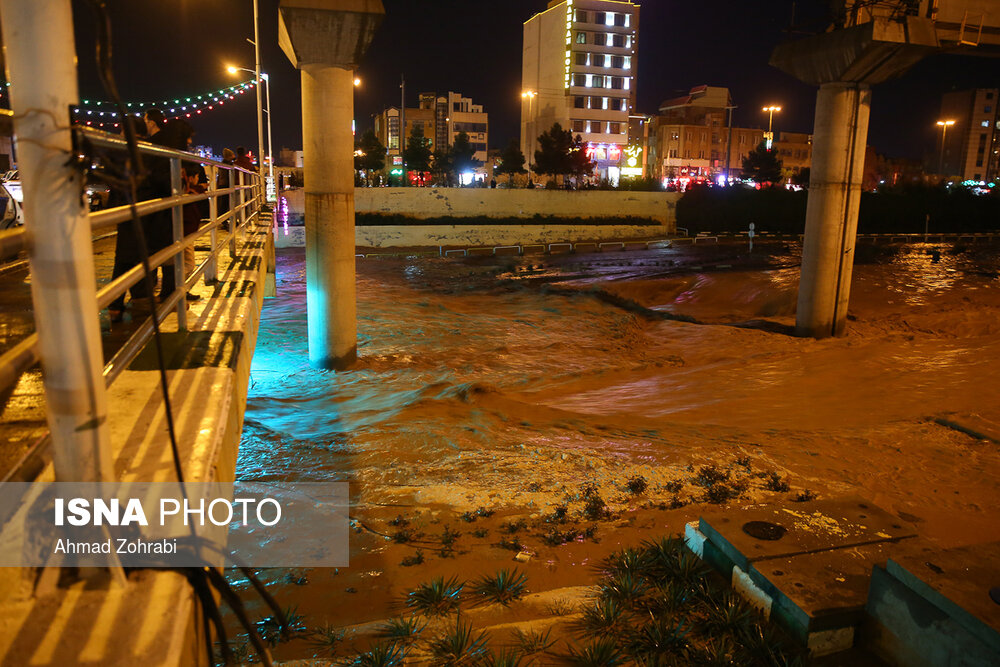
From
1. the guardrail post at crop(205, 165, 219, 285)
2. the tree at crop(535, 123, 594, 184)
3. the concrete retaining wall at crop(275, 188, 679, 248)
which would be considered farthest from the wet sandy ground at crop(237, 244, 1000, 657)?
the tree at crop(535, 123, 594, 184)

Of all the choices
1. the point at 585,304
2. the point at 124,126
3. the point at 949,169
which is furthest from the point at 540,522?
the point at 949,169

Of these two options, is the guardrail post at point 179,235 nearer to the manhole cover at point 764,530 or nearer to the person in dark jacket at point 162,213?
the person in dark jacket at point 162,213

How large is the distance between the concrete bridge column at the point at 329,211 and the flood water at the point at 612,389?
0.74m

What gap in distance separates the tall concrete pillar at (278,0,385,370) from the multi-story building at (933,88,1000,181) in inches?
4273

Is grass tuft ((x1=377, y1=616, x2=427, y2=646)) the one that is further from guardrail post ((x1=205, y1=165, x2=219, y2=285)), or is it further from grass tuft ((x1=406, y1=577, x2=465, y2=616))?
guardrail post ((x1=205, y1=165, x2=219, y2=285))

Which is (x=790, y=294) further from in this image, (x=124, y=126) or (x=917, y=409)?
(x=124, y=126)

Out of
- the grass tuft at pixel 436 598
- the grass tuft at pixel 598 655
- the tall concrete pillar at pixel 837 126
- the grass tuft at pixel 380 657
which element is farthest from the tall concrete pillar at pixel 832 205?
the grass tuft at pixel 380 657

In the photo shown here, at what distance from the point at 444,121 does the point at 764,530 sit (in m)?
94.4

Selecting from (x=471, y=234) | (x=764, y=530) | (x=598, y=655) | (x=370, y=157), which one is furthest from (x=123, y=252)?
(x=370, y=157)

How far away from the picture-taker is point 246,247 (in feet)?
34.4

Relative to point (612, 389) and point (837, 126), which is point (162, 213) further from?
point (837, 126)

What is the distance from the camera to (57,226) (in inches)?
69.7

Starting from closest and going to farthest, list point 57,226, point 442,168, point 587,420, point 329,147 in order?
point 57,226, point 587,420, point 329,147, point 442,168

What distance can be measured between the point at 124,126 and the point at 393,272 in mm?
24989
